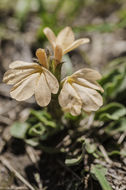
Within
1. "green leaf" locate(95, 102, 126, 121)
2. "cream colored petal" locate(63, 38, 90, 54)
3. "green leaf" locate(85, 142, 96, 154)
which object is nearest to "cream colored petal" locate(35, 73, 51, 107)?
"cream colored petal" locate(63, 38, 90, 54)

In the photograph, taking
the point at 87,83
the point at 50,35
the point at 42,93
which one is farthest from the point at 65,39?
the point at 42,93

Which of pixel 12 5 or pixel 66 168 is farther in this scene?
pixel 12 5

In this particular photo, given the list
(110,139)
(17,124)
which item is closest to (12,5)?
(17,124)

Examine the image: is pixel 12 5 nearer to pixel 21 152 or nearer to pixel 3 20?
pixel 3 20

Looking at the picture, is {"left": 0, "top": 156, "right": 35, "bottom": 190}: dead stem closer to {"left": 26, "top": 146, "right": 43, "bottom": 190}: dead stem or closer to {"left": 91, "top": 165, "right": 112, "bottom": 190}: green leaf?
{"left": 26, "top": 146, "right": 43, "bottom": 190}: dead stem

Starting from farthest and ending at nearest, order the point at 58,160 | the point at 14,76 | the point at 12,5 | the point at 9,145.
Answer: the point at 12,5, the point at 9,145, the point at 58,160, the point at 14,76

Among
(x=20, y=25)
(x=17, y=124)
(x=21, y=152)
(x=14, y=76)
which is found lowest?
(x=21, y=152)
